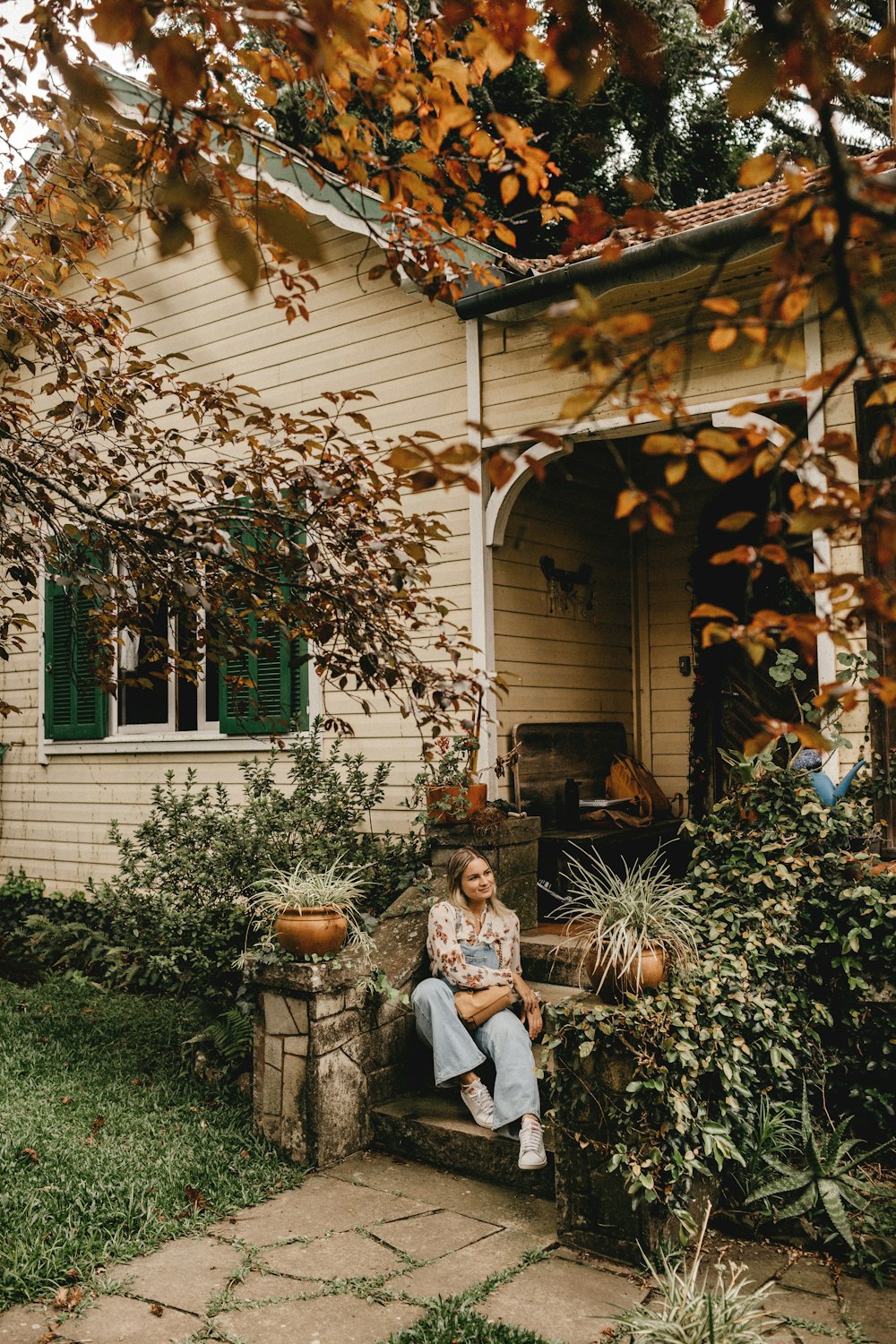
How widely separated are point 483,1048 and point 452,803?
145 centimetres

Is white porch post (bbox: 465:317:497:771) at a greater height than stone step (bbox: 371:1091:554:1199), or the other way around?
white porch post (bbox: 465:317:497:771)

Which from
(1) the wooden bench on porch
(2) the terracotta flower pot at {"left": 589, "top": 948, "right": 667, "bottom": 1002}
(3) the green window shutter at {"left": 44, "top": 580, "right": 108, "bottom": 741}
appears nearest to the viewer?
(2) the terracotta flower pot at {"left": 589, "top": 948, "right": 667, "bottom": 1002}

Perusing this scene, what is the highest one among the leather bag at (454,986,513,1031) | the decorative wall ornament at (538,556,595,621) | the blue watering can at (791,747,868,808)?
the decorative wall ornament at (538,556,595,621)

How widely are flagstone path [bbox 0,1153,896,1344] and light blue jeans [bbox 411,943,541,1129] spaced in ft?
1.23

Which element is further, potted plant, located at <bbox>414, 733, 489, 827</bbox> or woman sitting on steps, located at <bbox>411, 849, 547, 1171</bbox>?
potted plant, located at <bbox>414, 733, 489, 827</bbox>

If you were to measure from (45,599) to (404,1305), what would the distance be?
7608 millimetres

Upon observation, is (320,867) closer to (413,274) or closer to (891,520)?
(413,274)

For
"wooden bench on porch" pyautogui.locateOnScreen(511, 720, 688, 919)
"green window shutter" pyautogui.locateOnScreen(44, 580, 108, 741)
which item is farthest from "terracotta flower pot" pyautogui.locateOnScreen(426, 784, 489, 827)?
"green window shutter" pyautogui.locateOnScreen(44, 580, 108, 741)

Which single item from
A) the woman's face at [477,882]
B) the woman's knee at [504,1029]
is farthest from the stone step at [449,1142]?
the woman's face at [477,882]

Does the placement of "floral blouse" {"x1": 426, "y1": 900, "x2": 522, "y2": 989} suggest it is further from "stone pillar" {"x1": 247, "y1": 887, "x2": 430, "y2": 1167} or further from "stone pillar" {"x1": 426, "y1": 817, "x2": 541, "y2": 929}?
"stone pillar" {"x1": 426, "y1": 817, "x2": 541, "y2": 929}

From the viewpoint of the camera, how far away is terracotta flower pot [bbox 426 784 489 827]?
603 centimetres

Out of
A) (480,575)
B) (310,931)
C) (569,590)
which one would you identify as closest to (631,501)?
(310,931)

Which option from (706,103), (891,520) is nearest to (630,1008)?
(891,520)

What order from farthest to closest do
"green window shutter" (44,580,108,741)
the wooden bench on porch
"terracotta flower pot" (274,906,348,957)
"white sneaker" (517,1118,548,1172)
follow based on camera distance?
"green window shutter" (44,580,108,741), the wooden bench on porch, "terracotta flower pot" (274,906,348,957), "white sneaker" (517,1118,548,1172)
